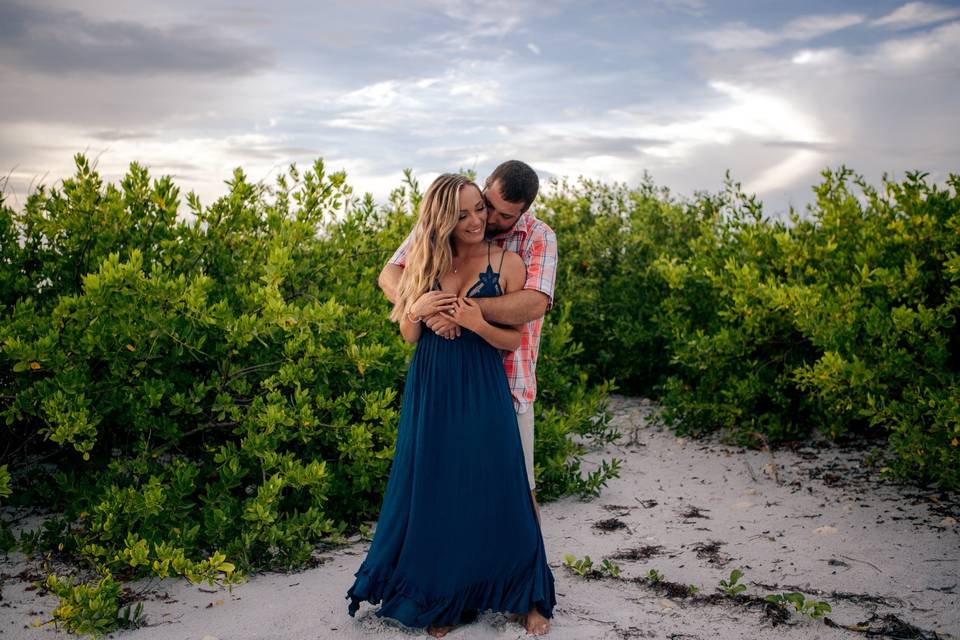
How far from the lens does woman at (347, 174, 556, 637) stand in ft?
12.3

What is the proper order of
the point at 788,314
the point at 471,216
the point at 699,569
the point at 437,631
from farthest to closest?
the point at 788,314 → the point at 699,569 → the point at 437,631 → the point at 471,216

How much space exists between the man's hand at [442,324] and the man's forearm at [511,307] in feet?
0.49

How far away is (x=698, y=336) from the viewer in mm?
7488

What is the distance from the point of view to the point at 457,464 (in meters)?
3.75

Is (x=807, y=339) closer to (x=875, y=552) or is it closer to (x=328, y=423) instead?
(x=875, y=552)

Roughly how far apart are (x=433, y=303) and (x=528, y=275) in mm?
459

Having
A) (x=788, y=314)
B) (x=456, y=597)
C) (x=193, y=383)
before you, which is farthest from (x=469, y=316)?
(x=788, y=314)

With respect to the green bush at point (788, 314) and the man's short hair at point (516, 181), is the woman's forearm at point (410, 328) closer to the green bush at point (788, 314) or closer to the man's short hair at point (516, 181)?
the man's short hair at point (516, 181)

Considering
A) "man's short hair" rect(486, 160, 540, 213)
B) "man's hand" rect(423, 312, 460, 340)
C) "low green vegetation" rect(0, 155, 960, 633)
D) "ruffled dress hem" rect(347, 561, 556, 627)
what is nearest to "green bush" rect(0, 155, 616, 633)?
"low green vegetation" rect(0, 155, 960, 633)

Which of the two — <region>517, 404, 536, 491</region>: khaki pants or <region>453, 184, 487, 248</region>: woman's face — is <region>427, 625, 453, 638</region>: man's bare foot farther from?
<region>453, 184, 487, 248</region>: woman's face

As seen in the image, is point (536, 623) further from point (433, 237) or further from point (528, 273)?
point (433, 237)

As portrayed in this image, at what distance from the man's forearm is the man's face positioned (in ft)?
1.11

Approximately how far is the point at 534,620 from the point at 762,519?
2382 millimetres

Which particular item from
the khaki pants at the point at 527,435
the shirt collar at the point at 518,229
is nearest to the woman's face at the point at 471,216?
the shirt collar at the point at 518,229
